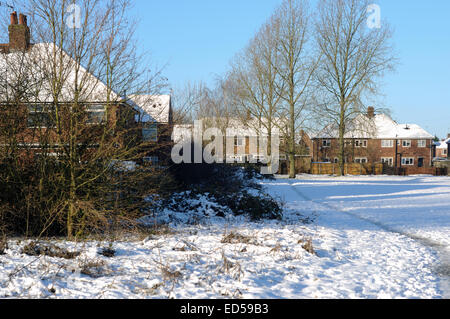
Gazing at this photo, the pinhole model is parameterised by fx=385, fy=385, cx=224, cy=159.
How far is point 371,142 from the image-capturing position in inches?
2247

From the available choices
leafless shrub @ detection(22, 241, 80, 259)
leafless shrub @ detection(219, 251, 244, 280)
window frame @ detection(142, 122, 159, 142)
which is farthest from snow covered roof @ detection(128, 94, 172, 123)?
leafless shrub @ detection(219, 251, 244, 280)

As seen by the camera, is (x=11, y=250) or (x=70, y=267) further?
(x=11, y=250)

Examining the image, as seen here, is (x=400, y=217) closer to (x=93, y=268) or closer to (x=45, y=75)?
(x=93, y=268)

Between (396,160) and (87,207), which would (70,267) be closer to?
(87,207)

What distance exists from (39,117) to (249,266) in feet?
19.3

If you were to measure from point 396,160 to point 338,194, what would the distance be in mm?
41132

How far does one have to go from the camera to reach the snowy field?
18.2ft

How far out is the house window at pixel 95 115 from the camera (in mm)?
9000

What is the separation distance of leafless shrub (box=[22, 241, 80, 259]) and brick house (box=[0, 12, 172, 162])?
2311 mm

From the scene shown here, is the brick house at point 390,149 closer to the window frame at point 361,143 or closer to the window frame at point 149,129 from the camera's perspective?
the window frame at point 361,143

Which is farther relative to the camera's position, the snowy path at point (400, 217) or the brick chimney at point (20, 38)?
the brick chimney at point (20, 38)

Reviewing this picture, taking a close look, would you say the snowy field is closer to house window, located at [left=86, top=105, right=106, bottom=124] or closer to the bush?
the bush

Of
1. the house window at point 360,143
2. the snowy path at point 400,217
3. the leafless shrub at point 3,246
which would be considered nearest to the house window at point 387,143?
the house window at point 360,143
